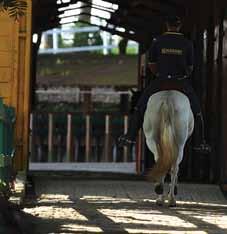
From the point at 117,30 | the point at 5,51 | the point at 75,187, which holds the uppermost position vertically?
the point at 117,30

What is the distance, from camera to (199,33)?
42.4 feet

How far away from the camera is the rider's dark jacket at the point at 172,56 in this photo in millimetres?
8250

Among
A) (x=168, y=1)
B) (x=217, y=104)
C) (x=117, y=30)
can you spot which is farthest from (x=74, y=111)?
(x=217, y=104)

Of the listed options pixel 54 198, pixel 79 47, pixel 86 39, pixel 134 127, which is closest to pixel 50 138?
pixel 79 47

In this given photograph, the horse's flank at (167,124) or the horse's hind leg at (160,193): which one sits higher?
the horse's flank at (167,124)

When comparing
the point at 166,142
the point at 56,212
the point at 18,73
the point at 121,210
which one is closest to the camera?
the point at 56,212

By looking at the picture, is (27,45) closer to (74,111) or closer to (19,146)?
(19,146)

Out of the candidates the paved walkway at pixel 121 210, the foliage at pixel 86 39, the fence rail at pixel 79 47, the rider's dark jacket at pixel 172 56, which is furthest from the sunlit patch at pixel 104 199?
the foliage at pixel 86 39

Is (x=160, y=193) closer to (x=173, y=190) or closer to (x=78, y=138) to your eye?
(x=173, y=190)

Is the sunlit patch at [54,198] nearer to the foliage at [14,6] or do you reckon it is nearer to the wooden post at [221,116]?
the wooden post at [221,116]

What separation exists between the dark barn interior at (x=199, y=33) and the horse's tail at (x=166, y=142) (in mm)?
1961

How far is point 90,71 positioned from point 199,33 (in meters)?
9.57

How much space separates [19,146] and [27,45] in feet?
4.39

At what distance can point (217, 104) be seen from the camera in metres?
11.3
